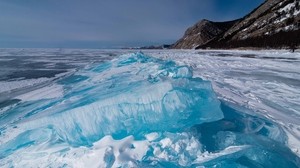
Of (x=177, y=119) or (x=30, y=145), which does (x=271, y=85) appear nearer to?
(x=177, y=119)

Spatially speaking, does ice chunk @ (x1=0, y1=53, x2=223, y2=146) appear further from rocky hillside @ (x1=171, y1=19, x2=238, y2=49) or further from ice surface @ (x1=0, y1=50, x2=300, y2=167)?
rocky hillside @ (x1=171, y1=19, x2=238, y2=49)

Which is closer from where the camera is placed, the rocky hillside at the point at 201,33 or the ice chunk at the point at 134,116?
the ice chunk at the point at 134,116

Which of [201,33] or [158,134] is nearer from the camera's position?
[158,134]

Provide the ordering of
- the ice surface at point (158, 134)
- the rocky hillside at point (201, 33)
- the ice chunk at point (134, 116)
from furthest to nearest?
1. the rocky hillside at point (201, 33)
2. the ice chunk at point (134, 116)
3. the ice surface at point (158, 134)

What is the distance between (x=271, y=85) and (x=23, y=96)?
9235mm

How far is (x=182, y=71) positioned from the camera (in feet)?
26.4

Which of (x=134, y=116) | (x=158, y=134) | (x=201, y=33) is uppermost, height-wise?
(x=201, y=33)

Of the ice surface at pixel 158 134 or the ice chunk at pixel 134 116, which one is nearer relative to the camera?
the ice surface at pixel 158 134

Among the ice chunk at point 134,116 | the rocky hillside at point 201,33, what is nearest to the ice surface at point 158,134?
the ice chunk at point 134,116

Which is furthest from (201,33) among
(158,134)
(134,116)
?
(158,134)

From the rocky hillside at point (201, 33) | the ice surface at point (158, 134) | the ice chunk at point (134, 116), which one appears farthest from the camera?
the rocky hillside at point (201, 33)

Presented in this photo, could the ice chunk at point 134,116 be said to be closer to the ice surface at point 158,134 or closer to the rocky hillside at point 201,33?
the ice surface at point 158,134

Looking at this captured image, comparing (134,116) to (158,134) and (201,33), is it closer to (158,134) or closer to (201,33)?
(158,134)

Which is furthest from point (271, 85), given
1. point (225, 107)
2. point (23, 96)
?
point (23, 96)
